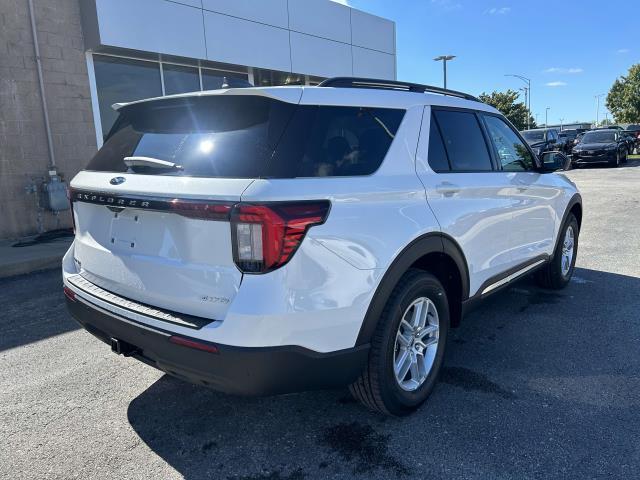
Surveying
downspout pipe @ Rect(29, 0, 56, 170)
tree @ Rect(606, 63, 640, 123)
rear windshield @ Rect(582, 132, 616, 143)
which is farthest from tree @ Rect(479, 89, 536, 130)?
downspout pipe @ Rect(29, 0, 56, 170)

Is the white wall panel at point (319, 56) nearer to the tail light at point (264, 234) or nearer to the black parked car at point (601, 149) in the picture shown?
the tail light at point (264, 234)

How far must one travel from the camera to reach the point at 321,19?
491 inches

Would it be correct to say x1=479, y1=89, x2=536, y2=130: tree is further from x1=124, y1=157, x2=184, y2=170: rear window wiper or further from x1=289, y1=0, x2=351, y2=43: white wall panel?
x1=124, y1=157, x2=184, y2=170: rear window wiper

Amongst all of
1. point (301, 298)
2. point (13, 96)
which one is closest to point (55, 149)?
point (13, 96)

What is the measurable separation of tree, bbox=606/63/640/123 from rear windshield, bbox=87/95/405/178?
5440 cm

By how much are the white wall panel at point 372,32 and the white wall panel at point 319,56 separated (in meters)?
0.61

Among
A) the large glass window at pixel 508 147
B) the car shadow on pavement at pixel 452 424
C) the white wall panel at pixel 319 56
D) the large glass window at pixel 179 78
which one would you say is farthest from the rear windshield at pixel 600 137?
the car shadow on pavement at pixel 452 424

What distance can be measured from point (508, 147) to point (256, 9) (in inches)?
345

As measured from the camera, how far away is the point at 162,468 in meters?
2.45

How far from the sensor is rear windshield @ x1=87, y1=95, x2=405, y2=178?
2.24 m

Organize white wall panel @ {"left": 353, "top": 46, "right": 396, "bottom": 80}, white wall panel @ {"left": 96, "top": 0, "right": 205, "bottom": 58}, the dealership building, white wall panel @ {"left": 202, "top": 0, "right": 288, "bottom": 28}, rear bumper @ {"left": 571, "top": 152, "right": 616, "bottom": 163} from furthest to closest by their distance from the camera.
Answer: rear bumper @ {"left": 571, "top": 152, "right": 616, "bottom": 163} < white wall panel @ {"left": 353, "top": 46, "right": 396, "bottom": 80} < white wall panel @ {"left": 202, "top": 0, "right": 288, "bottom": 28} < white wall panel @ {"left": 96, "top": 0, "right": 205, "bottom": 58} < the dealership building

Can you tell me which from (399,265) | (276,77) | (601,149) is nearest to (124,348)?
(399,265)

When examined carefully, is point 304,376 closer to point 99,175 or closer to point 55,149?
point 99,175

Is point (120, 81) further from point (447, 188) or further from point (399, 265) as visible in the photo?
point (399, 265)
